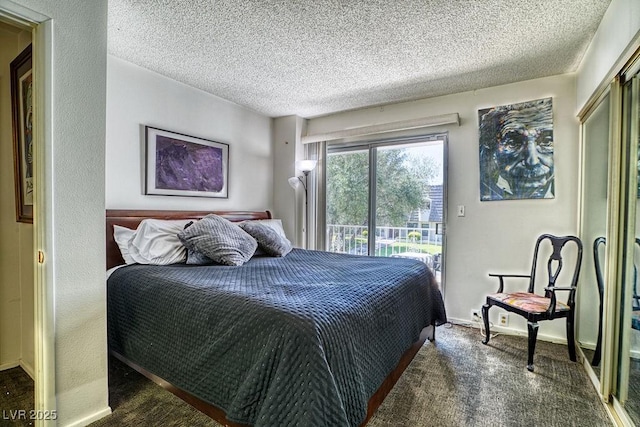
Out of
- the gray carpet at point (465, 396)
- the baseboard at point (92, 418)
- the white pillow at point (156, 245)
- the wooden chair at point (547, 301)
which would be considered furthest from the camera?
the white pillow at point (156, 245)

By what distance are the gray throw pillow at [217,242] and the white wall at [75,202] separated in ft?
2.60

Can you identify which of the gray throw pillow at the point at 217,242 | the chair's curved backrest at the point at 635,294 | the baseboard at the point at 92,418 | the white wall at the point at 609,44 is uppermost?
the white wall at the point at 609,44

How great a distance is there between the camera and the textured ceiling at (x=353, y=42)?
6.28ft

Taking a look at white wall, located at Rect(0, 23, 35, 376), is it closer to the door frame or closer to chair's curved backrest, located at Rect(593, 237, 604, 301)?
the door frame

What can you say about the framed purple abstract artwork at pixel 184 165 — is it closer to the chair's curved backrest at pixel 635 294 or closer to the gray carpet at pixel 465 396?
the gray carpet at pixel 465 396

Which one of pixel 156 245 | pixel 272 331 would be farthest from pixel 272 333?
pixel 156 245

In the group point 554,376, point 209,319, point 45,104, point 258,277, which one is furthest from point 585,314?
point 45,104

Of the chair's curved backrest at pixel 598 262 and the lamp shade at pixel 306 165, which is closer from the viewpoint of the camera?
the chair's curved backrest at pixel 598 262

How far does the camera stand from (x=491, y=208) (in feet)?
10.2

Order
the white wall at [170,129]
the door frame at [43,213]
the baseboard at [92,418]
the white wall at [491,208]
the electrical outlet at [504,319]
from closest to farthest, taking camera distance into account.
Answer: the door frame at [43,213] < the baseboard at [92,418] < the white wall at [170,129] < the white wall at [491,208] < the electrical outlet at [504,319]

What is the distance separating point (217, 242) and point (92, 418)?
1.26 metres

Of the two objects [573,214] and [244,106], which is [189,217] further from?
[573,214]

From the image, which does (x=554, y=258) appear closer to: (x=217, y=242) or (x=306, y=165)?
(x=306, y=165)

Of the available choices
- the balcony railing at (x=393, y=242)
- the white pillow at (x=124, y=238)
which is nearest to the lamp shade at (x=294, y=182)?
the balcony railing at (x=393, y=242)
